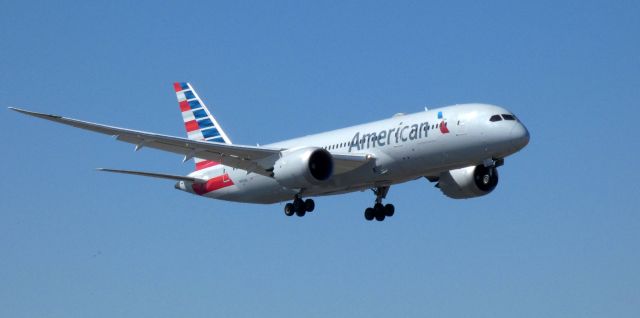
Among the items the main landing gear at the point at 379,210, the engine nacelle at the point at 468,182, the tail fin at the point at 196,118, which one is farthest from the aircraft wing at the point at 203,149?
the tail fin at the point at 196,118

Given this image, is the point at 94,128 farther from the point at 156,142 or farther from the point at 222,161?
the point at 222,161

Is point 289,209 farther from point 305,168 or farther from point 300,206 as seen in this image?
point 305,168

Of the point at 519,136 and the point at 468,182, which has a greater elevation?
the point at 519,136

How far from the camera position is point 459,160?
53.7 meters

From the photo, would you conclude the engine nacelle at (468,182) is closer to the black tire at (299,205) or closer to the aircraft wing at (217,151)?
the aircraft wing at (217,151)

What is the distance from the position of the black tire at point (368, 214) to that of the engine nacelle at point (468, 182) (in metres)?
3.55

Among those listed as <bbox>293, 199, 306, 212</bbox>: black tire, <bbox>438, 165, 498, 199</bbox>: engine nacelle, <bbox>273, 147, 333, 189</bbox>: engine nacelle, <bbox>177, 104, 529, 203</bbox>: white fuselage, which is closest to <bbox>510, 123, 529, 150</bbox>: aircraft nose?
<bbox>177, 104, 529, 203</bbox>: white fuselage

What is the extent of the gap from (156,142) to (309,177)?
698 cm

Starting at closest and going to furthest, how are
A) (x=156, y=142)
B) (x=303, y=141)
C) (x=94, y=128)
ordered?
1. (x=94, y=128)
2. (x=156, y=142)
3. (x=303, y=141)

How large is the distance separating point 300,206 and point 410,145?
6.87 m

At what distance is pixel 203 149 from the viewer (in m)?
57.2

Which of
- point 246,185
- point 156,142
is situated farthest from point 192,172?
point 156,142

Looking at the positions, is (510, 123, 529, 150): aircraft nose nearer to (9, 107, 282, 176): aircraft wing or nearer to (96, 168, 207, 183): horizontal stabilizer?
(9, 107, 282, 176): aircraft wing

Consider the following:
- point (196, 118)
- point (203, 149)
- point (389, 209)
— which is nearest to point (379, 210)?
point (389, 209)
